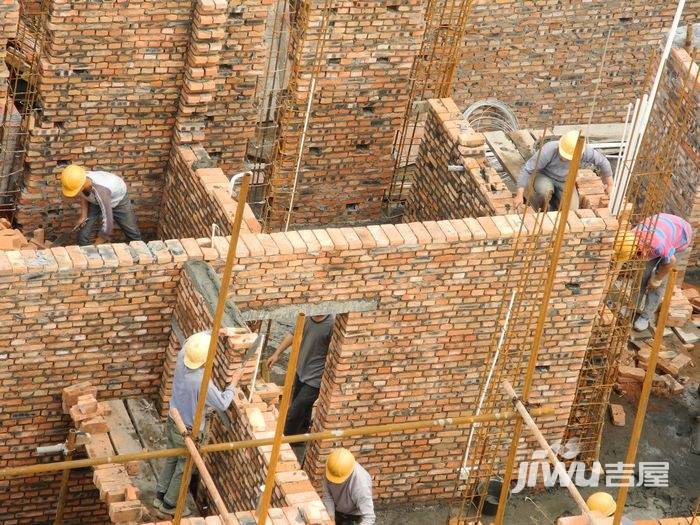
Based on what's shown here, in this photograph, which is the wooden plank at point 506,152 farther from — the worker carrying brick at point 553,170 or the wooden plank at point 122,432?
the wooden plank at point 122,432

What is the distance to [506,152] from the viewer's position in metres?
19.6

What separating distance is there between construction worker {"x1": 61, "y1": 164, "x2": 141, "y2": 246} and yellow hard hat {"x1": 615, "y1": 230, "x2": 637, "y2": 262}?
175 inches

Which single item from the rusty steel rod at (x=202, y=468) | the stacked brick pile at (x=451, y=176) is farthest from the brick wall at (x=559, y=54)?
the rusty steel rod at (x=202, y=468)

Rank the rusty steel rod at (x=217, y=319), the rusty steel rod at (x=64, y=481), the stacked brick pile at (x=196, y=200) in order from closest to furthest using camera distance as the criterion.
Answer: the rusty steel rod at (x=217, y=319)
the rusty steel rod at (x=64, y=481)
the stacked brick pile at (x=196, y=200)

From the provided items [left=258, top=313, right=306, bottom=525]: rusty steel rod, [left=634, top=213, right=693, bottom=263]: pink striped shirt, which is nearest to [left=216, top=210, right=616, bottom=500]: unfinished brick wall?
[left=634, top=213, right=693, bottom=263]: pink striped shirt

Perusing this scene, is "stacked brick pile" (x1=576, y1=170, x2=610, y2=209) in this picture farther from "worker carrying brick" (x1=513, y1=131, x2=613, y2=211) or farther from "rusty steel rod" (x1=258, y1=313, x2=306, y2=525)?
"rusty steel rod" (x1=258, y1=313, x2=306, y2=525)

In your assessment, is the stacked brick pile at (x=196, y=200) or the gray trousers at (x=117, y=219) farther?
the gray trousers at (x=117, y=219)

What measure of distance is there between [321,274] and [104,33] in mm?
3118

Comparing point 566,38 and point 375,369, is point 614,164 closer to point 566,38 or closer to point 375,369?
point 566,38

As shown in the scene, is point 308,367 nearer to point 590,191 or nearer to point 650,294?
point 590,191

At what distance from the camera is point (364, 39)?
19047 millimetres

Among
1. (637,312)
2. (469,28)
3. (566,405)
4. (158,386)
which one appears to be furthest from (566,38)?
(158,386)

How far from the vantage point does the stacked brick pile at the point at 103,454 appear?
15.4 metres

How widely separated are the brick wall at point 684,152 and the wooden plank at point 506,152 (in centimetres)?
197
